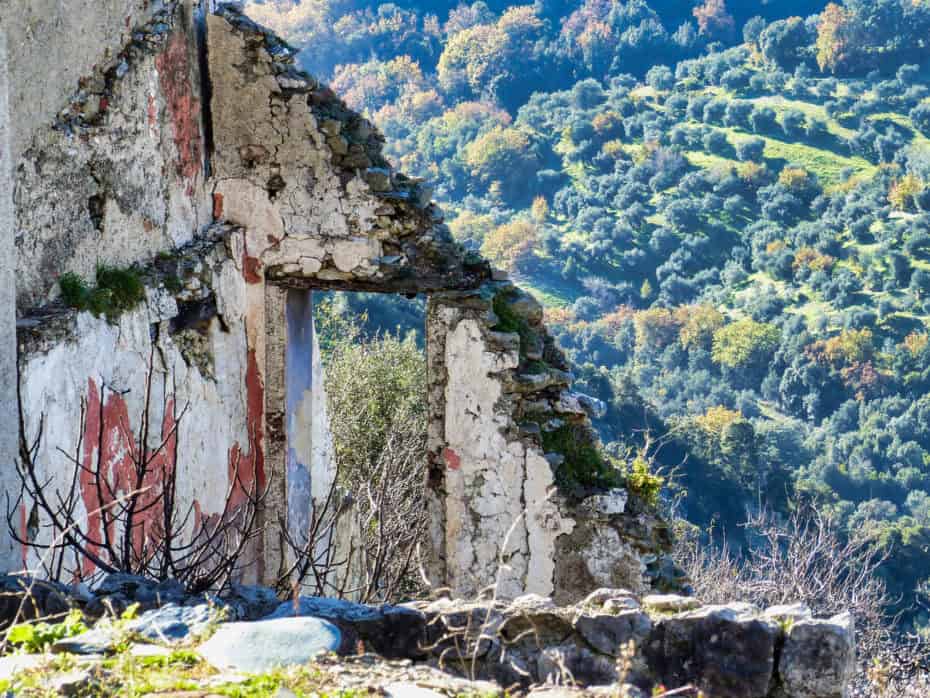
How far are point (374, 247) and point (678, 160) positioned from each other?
46991 millimetres

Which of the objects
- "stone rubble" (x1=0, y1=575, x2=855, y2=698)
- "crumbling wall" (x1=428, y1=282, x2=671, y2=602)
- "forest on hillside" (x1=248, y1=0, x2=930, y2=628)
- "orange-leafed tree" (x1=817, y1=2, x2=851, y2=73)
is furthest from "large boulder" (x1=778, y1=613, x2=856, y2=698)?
"orange-leafed tree" (x1=817, y1=2, x2=851, y2=73)

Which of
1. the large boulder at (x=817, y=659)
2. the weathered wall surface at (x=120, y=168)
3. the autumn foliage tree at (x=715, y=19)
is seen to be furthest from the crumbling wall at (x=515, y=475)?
the autumn foliage tree at (x=715, y=19)

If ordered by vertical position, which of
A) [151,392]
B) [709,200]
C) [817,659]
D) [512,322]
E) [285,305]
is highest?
[709,200]

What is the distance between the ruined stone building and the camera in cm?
562

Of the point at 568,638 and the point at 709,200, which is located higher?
the point at 709,200

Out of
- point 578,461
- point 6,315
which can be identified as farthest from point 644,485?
point 6,315

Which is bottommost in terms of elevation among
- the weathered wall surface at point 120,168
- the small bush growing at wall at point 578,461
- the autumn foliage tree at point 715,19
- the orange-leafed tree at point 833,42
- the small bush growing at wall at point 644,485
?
the small bush growing at wall at point 644,485

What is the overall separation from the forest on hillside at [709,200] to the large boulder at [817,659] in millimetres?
21637

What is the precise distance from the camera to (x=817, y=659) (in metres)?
3.36

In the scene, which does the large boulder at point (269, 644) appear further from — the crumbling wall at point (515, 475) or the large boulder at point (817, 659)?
the crumbling wall at point (515, 475)

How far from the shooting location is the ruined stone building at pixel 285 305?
18.4 feet

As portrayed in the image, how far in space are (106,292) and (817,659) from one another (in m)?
3.02

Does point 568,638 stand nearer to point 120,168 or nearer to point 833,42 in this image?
point 120,168

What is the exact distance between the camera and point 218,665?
2.97 m
